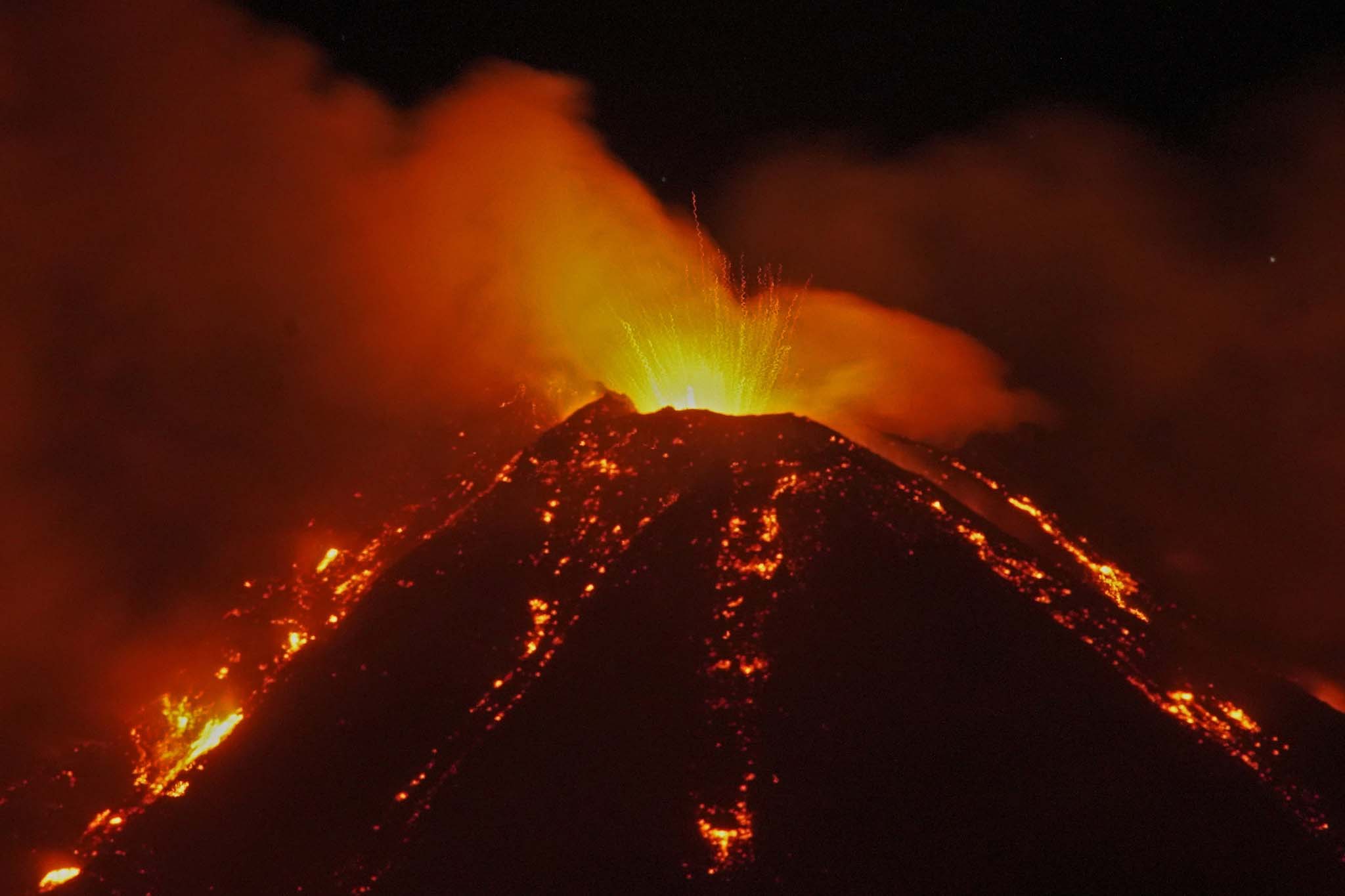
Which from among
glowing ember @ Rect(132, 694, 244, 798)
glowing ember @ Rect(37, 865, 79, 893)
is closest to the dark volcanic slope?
glowing ember @ Rect(37, 865, 79, 893)

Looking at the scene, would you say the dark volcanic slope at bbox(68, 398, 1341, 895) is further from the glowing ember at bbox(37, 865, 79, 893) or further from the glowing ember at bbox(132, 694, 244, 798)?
the glowing ember at bbox(132, 694, 244, 798)

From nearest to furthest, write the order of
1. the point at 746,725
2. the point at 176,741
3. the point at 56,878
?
the point at 746,725 < the point at 56,878 < the point at 176,741

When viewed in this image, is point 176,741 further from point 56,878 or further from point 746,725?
point 746,725

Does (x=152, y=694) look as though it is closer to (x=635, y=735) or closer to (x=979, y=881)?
(x=635, y=735)

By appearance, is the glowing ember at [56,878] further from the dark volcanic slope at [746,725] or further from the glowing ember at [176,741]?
the glowing ember at [176,741]

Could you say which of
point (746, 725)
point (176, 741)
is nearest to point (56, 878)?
point (176, 741)

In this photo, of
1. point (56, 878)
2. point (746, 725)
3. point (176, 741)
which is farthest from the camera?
point (176, 741)

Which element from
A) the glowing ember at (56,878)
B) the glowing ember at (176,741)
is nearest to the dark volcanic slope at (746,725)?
the glowing ember at (56,878)
